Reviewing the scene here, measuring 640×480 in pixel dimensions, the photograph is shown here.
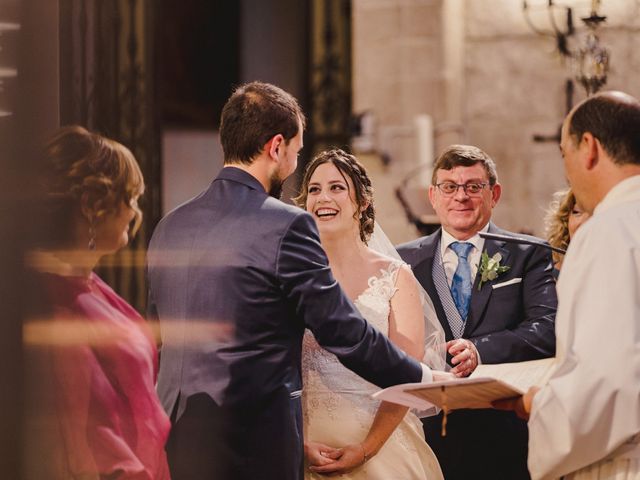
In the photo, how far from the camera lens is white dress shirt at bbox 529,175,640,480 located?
2.27 m

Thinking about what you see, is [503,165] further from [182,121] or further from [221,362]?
[221,362]

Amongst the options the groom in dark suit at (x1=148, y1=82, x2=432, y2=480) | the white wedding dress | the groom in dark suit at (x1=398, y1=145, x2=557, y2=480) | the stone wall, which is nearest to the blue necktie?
the groom in dark suit at (x1=398, y1=145, x2=557, y2=480)

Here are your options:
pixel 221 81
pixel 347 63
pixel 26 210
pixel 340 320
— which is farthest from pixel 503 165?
pixel 26 210

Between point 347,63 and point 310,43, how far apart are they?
33 centimetres

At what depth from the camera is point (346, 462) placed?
3205mm

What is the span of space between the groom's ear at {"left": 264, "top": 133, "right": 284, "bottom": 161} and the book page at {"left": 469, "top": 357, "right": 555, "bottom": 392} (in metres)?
0.86

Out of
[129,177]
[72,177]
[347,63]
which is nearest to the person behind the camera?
[72,177]

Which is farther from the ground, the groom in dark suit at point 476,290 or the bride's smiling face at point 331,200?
the bride's smiling face at point 331,200

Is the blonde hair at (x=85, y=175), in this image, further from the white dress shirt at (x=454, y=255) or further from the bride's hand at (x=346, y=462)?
the white dress shirt at (x=454, y=255)

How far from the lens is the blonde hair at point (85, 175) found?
256 centimetres

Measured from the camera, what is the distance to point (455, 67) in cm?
670

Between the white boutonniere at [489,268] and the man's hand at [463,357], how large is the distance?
0.33 meters

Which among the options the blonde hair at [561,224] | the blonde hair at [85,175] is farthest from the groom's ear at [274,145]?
the blonde hair at [561,224]

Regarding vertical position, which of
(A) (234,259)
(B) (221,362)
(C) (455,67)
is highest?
(C) (455,67)
